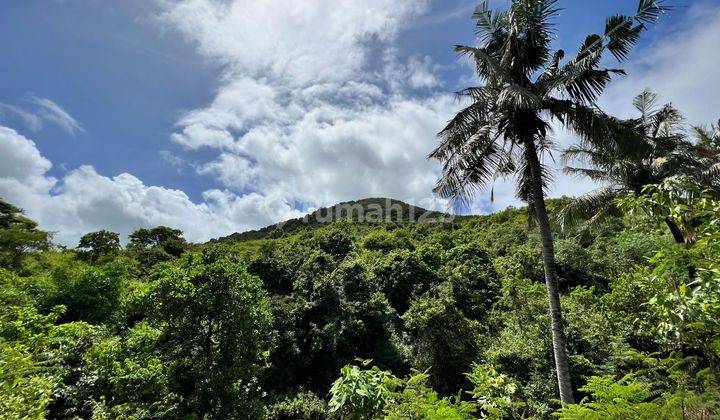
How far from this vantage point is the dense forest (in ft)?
15.5

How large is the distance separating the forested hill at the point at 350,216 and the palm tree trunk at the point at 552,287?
49.0 meters

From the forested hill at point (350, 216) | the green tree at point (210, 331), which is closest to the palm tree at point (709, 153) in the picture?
the green tree at point (210, 331)

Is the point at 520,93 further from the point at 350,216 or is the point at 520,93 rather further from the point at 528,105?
the point at 350,216

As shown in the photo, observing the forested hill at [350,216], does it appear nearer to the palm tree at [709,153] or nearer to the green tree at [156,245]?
the green tree at [156,245]

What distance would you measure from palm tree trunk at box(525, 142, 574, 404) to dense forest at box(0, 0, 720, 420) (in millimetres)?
40

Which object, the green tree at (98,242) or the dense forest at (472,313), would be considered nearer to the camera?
the dense forest at (472,313)

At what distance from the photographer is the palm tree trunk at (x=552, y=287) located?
7491 mm

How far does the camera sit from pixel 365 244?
35781 millimetres

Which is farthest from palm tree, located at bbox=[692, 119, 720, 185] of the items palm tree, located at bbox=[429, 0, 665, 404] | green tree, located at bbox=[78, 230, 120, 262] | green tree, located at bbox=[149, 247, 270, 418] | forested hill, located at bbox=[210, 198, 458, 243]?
green tree, located at bbox=[78, 230, 120, 262]

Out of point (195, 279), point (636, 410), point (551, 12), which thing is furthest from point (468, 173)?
point (195, 279)

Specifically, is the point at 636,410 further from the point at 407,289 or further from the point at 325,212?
the point at 325,212

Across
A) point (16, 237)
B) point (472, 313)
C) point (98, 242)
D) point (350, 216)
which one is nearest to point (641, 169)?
point (472, 313)

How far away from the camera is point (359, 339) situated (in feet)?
55.7

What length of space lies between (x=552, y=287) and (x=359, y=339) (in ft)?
35.5
